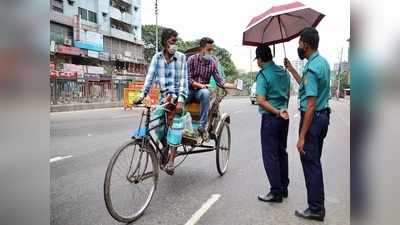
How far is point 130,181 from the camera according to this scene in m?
3.09

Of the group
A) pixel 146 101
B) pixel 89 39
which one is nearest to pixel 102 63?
pixel 89 39

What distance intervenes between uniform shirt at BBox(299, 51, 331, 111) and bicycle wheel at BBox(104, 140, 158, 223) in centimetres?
142

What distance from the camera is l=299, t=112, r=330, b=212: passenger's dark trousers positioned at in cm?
292

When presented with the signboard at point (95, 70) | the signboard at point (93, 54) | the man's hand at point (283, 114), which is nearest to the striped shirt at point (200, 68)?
the man's hand at point (283, 114)

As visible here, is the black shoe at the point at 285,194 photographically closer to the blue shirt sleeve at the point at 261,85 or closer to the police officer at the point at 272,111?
the police officer at the point at 272,111

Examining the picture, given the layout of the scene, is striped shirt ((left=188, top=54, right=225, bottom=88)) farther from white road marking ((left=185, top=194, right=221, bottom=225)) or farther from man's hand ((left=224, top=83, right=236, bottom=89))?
white road marking ((left=185, top=194, right=221, bottom=225))

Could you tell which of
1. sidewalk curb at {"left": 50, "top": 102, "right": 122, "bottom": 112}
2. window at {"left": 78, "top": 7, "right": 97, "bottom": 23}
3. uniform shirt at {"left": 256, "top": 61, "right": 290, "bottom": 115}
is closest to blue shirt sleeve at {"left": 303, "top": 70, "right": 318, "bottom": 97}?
uniform shirt at {"left": 256, "top": 61, "right": 290, "bottom": 115}

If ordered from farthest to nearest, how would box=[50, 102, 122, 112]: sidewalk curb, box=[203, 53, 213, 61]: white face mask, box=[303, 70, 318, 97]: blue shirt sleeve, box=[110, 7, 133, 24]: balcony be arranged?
box=[50, 102, 122, 112]: sidewalk curb < box=[110, 7, 133, 24]: balcony < box=[203, 53, 213, 61]: white face mask < box=[303, 70, 318, 97]: blue shirt sleeve

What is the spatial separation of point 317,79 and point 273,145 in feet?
3.20

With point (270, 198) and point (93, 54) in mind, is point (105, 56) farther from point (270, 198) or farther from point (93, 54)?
point (270, 198)

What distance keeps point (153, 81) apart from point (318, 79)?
1.57 meters

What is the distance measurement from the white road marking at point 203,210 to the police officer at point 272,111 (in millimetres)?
461
